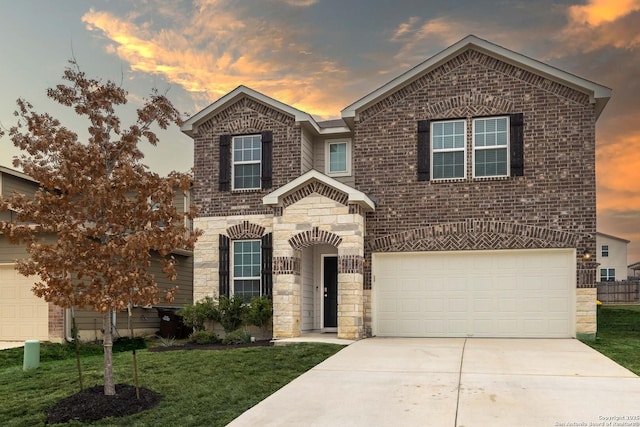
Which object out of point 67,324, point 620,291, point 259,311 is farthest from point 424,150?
point 620,291

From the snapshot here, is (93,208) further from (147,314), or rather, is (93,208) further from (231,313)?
(147,314)

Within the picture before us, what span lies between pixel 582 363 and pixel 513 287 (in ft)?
14.0

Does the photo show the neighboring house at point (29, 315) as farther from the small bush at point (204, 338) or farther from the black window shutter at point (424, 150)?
the black window shutter at point (424, 150)

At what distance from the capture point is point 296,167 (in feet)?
57.8

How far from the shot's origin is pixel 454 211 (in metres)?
16.2

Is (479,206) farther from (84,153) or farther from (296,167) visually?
(84,153)

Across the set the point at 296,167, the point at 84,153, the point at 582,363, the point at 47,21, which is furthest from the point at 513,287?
the point at 47,21

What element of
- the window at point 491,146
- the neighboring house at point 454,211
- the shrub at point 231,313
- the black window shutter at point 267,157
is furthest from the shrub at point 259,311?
the window at point 491,146

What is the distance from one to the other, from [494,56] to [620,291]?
71.6 feet

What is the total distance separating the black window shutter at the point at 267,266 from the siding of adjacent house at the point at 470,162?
9.07 ft

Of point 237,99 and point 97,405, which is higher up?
point 237,99

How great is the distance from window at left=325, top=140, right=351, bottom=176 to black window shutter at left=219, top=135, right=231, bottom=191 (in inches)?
113

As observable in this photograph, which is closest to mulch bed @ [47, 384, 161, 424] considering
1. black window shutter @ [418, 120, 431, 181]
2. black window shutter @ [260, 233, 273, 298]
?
black window shutter @ [260, 233, 273, 298]

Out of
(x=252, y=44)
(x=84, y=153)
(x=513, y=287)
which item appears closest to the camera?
(x=84, y=153)
